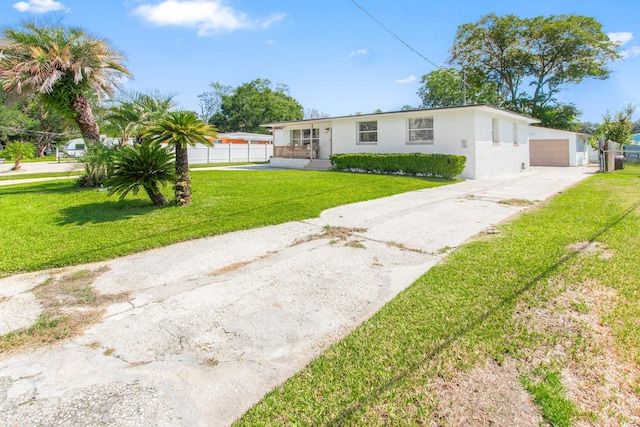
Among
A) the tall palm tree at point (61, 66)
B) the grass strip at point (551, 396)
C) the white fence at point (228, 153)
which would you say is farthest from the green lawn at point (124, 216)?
the white fence at point (228, 153)

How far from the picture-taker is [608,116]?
28625 millimetres

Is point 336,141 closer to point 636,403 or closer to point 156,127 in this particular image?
point 156,127

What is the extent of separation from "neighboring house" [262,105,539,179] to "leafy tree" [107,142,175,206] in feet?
41.2

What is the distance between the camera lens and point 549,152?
89.5 ft

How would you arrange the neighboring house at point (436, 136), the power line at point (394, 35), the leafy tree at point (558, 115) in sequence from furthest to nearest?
1. the leafy tree at point (558, 115)
2. the neighboring house at point (436, 136)
3. the power line at point (394, 35)

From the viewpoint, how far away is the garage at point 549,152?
2654 centimetres

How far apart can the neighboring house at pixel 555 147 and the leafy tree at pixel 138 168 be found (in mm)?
26590

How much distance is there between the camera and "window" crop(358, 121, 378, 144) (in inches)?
770

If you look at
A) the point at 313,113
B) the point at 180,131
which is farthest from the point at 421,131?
the point at 313,113

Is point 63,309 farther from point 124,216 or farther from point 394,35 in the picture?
point 394,35

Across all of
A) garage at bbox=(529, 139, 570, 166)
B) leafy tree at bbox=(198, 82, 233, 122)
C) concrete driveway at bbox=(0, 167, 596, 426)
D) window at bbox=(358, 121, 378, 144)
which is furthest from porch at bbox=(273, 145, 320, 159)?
leafy tree at bbox=(198, 82, 233, 122)

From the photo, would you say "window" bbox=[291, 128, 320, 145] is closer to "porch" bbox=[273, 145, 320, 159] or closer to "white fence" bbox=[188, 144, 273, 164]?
"porch" bbox=[273, 145, 320, 159]

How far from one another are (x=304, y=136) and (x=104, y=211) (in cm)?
1772

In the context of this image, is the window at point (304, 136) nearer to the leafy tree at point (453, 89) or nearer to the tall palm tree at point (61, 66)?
the tall palm tree at point (61, 66)
